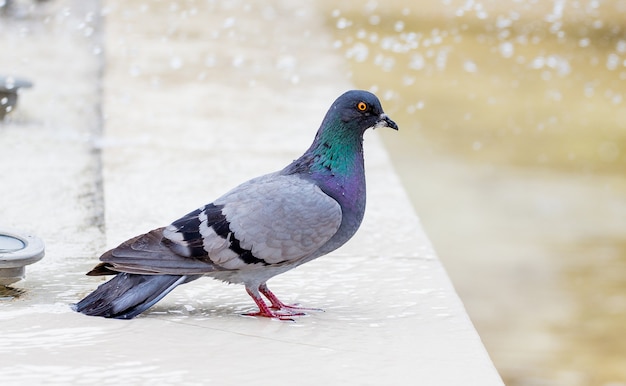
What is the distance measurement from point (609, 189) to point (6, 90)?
2935 mm

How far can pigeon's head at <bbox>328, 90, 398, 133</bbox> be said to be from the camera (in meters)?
2.68

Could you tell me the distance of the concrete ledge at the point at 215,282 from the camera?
2389 millimetres

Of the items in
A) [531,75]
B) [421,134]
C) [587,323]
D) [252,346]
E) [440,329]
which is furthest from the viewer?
[531,75]

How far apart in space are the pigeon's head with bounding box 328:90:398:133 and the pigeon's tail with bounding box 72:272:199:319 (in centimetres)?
50

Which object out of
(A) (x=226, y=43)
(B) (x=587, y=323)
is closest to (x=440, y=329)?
(B) (x=587, y=323)

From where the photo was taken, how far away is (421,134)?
20.8 feet

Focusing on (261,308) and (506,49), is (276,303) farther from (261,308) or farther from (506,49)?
(506,49)

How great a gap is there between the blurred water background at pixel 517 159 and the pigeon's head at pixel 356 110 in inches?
53.1

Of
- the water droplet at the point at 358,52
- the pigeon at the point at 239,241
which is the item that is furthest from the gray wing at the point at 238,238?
the water droplet at the point at 358,52

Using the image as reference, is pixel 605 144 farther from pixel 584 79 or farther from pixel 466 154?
pixel 584 79

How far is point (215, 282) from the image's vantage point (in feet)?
9.91

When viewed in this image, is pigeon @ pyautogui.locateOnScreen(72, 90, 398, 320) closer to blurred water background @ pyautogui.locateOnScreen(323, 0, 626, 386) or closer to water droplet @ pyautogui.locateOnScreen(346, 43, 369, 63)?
blurred water background @ pyautogui.locateOnScreen(323, 0, 626, 386)

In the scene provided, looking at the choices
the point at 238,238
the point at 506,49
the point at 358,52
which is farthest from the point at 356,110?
the point at 506,49

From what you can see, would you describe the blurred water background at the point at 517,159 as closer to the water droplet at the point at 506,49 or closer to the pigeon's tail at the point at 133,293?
the water droplet at the point at 506,49
